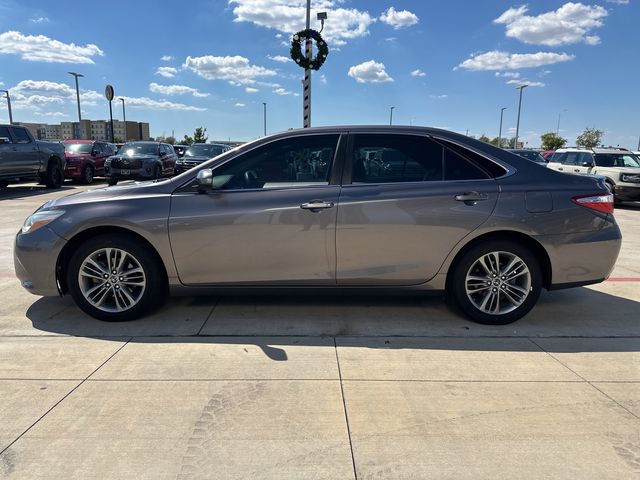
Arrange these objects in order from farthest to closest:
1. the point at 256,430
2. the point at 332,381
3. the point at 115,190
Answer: the point at 115,190
the point at 332,381
the point at 256,430

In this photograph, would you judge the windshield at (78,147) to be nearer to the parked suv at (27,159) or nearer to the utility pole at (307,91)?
the parked suv at (27,159)

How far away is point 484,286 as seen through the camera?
163 inches

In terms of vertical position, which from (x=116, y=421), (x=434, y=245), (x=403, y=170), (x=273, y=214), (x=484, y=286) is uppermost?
(x=403, y=170)

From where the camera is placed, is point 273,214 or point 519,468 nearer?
point 519,468

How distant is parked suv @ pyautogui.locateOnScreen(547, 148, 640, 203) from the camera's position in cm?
1405

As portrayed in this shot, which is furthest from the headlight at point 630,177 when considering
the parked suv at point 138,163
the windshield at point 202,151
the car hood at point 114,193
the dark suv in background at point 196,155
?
the parked suv at point 138,163

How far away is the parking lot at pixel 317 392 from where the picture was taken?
2.41 metres

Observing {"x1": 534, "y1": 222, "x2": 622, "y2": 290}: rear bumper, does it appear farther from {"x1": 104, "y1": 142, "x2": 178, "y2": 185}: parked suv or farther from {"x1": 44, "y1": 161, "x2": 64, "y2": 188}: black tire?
{"x1": 44, "y1": 161, "x2": 64, "y2": 188}: black tire

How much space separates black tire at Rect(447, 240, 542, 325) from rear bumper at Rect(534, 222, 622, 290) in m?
0.16

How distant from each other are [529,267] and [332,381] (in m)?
2.06

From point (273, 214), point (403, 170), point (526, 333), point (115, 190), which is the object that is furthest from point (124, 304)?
point (526, 333)

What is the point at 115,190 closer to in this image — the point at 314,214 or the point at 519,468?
the point at 314,214

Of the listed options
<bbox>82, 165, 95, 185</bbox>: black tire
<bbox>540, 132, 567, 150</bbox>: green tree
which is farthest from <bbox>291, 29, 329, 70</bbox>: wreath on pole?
<bbox>540, 132, 567, 150</bbox>: green tree

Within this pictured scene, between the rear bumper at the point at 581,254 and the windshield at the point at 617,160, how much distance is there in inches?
502
